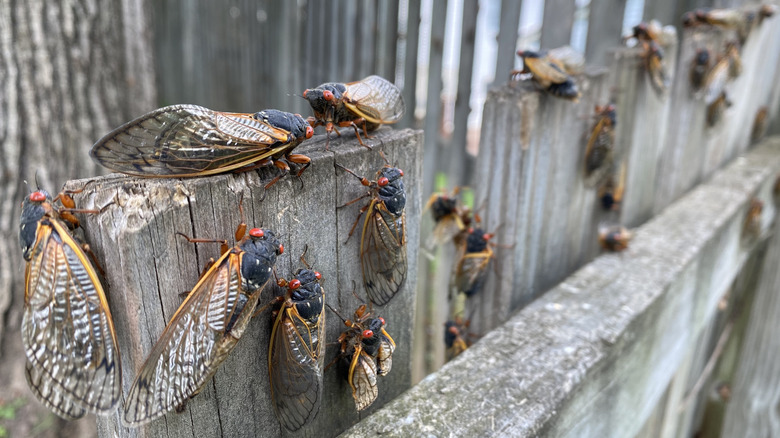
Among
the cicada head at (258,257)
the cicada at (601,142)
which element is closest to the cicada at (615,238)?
the cicada at (601,142)

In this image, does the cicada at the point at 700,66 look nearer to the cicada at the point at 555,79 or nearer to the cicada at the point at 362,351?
the cicada at the point at 555,79

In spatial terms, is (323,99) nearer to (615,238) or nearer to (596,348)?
(596,348)

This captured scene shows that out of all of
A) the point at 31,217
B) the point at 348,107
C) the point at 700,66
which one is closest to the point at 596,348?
the point at 348,107

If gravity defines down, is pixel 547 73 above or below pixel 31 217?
above

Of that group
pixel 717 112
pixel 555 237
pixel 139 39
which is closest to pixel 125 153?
pixel 555 237

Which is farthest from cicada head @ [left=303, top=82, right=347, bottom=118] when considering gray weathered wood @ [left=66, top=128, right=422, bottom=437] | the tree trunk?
the tree trunk
